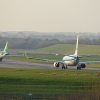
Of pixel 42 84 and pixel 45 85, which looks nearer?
pixel 45 85

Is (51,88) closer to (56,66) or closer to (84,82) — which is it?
(84,82)

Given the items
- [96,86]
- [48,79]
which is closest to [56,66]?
[48,79]

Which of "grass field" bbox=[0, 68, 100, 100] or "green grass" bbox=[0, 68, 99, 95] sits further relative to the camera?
"green grass" bbox=[0, 68, 99, 95]

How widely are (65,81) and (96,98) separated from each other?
2147 centimetres

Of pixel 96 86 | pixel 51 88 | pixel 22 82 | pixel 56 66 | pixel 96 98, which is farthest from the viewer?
pixel 56 66

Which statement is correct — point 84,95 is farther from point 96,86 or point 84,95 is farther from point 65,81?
point 65,81

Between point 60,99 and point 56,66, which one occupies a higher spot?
point 56,66

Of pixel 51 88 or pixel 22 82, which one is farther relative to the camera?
pixel 22 82

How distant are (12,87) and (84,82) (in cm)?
987

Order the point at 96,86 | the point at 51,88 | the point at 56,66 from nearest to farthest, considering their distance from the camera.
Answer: the point at 96,86
the point at 51,88
the point at 56,66

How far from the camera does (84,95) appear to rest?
49.3 metres

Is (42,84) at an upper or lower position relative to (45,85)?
upper

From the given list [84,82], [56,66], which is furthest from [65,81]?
[56,66]

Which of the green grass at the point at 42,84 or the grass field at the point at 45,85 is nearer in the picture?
the grass field at the point at 45,85
